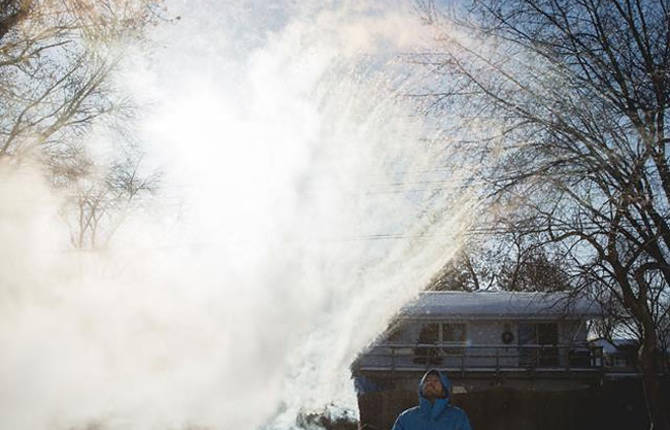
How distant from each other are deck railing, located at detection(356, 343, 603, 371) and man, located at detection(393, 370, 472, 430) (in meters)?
16.6

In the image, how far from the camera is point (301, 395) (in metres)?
18.2

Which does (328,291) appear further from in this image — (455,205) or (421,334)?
(455,205)

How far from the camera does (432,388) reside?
4.94m

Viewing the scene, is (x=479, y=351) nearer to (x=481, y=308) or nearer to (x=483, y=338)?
(x=483, y=338)

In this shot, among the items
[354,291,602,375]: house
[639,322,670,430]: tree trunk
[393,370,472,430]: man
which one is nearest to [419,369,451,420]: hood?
[393,370,472,430]: man

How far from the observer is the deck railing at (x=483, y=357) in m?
21.5

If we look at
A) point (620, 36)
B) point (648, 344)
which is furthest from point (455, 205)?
point (648, 344)

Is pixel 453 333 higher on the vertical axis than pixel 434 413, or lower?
higher

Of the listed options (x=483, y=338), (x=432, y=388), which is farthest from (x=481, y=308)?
(x=432, y=388)

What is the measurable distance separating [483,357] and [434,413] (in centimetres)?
1784

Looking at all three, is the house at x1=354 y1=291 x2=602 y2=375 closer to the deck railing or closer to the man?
the deck railing

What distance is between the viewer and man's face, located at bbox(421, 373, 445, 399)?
4.92 metres

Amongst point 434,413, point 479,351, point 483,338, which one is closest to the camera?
point 434,413

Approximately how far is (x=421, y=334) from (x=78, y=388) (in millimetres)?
15717
